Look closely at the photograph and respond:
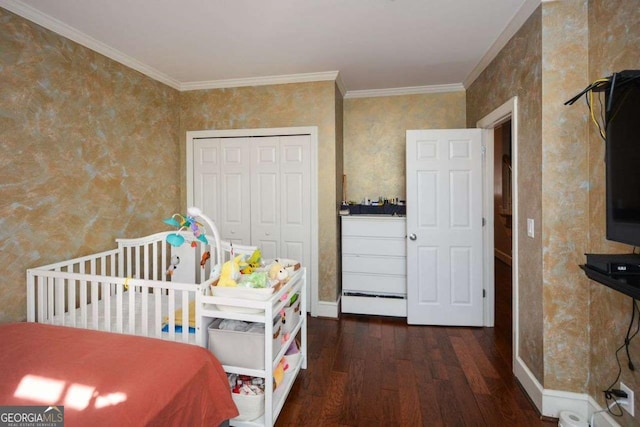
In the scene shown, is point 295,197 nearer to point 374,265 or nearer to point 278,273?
point 374,265

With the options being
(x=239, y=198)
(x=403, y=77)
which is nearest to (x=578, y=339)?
(x=403, y=77)

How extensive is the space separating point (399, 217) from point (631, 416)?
6.69 ft

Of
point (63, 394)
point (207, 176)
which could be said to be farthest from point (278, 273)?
point (207, 176)

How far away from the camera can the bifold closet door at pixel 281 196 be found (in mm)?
3188

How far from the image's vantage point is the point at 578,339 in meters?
1.73

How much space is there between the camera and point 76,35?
2.22 metres

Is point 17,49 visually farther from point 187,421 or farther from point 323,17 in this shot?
point 187,421

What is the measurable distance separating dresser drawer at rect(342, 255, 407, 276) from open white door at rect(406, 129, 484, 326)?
0.14 metres

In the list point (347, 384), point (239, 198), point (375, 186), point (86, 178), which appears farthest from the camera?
point (375, 186)

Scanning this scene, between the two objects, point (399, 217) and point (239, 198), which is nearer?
point (399, 217)

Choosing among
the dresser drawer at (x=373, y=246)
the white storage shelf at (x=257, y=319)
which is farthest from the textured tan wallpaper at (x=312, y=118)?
the white storage shelf at (x=257, y=319)

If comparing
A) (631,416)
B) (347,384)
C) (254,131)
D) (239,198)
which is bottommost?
(347,384)

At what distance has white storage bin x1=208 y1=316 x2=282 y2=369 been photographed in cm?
159

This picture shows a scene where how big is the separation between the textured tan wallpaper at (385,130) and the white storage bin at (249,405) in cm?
260
